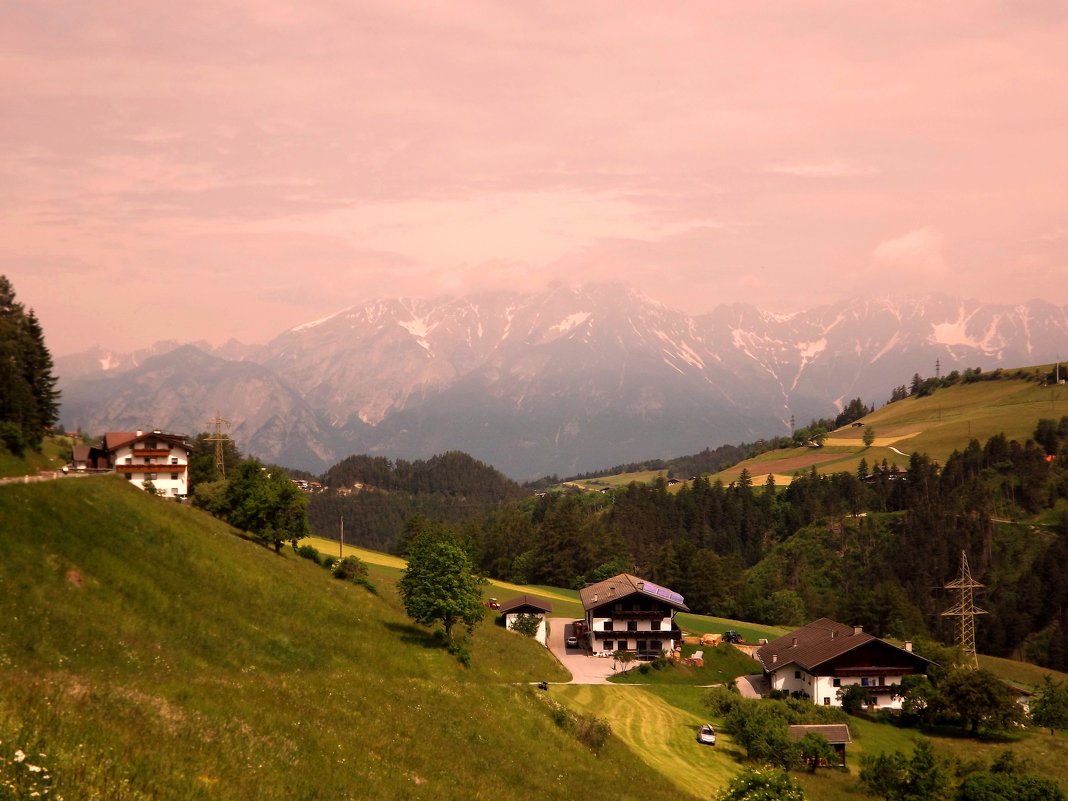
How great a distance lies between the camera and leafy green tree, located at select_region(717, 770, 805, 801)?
41406 mm

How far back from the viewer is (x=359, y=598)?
73.9m

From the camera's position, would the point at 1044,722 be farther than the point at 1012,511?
No

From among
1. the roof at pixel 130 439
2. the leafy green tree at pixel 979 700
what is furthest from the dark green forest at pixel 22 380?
the leafy green tree at pixel 979 700

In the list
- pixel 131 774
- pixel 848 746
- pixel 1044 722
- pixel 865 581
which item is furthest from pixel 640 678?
pixel 865 581

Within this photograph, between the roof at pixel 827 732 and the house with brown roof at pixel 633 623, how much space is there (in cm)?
3479

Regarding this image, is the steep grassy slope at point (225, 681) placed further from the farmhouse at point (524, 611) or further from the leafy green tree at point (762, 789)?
the farmhouse at point (524, 611)

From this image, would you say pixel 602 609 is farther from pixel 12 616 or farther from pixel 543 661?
pixel 12 616

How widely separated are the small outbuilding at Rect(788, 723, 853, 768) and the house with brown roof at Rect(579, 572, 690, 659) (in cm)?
3495

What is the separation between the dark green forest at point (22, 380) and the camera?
274ft

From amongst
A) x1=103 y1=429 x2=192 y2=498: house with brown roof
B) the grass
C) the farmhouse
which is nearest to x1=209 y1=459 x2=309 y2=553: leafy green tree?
x1=103 y1=429 x2=192 y2=498: house with brown roof

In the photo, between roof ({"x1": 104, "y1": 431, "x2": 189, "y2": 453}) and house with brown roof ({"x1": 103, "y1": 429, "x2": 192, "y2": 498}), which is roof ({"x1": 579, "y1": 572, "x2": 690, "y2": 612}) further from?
roof ({"x1": 104, "y1": 431, "x2": 189, "y2": 453})

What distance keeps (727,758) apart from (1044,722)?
43.5 meters

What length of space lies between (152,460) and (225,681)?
68.1 m

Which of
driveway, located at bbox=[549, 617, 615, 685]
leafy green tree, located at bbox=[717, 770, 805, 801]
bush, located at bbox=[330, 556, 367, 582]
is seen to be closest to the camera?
leafy green tree, located at bbox=[717, 770, 805, 801]
